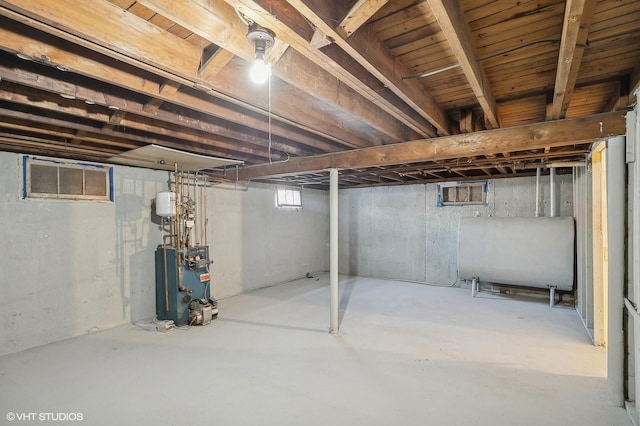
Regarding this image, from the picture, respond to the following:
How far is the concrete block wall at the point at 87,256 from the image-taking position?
326 centimetres

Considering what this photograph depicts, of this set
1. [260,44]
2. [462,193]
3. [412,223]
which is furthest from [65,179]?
[462,193]

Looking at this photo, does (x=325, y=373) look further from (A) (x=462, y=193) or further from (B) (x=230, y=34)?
(A) (x=462, y=193)

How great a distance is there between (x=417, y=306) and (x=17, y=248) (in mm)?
5136

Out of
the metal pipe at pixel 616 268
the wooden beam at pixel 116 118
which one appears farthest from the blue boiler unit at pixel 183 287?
the metal pipe at pixel 616 268

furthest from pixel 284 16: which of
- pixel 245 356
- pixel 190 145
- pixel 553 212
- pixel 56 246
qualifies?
pixel 553 212

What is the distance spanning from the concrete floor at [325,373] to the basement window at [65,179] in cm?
170

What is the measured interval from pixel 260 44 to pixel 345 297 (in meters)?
4.57

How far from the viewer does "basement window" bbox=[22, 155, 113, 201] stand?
3389 mm

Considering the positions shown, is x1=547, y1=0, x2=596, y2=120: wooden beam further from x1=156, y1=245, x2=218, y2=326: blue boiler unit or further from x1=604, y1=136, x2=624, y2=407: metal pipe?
x1=156, y1=245, x2=218, y2=326: blue boiler unit

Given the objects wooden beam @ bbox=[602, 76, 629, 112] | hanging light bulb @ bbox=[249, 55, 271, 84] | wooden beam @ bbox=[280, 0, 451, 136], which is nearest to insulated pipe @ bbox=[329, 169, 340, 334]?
wooden beam @ bbox=[280, 0, 451, 136]

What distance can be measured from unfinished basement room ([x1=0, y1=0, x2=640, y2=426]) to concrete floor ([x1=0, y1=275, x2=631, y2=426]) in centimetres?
2

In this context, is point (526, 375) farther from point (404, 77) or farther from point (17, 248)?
point (17, 248)

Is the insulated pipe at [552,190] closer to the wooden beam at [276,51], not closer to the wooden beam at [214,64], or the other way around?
the wooden beam at [276,51]

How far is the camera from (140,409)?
2266 mm
